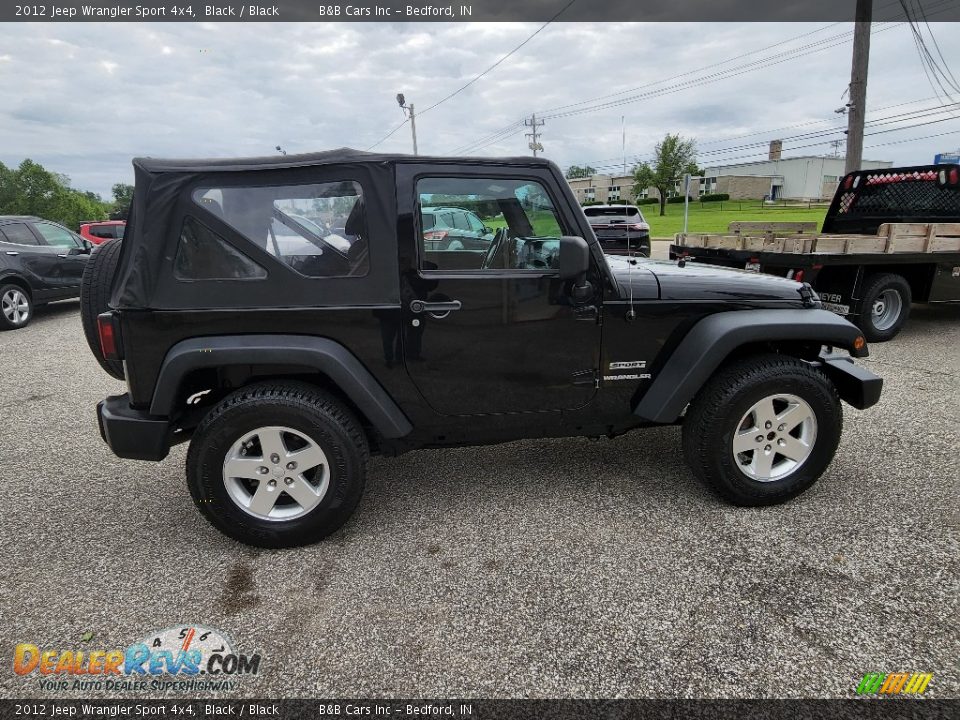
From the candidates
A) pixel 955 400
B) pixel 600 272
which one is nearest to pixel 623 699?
pixel 600 272

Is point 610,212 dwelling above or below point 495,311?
above

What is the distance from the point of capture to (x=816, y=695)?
1830 millimetres

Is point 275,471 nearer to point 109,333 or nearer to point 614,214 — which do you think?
point 109,333

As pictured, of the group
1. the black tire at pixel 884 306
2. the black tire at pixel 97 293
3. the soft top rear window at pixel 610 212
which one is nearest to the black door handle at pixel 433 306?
the black tire at pixel 97 293

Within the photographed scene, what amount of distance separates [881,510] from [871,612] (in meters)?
0.91

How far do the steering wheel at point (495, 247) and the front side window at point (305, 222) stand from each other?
588 millimetres

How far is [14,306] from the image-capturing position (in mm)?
8172

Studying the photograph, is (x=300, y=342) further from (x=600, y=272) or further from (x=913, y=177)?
(x=913, y=177)

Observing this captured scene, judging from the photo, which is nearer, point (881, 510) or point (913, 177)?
point (881, 510)

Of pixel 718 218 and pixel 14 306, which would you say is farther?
pixel 718 218

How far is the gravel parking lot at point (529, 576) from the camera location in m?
1.96

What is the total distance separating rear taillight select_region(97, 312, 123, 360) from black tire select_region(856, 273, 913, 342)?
7.19 m

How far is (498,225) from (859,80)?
42.4 ft

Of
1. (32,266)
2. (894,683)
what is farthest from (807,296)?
(32,266)
